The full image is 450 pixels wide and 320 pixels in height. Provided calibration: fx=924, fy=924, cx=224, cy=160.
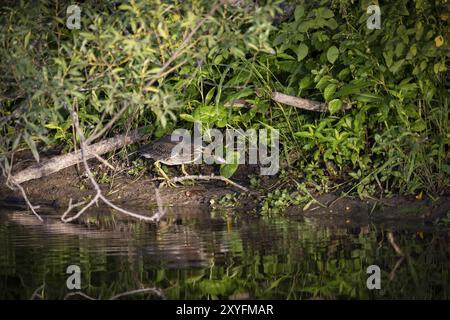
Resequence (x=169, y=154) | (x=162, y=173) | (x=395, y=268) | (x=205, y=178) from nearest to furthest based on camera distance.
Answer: (x=395, y=268) < (x=169, y=154) < (x=205, y=178) < (x=162, y=173)

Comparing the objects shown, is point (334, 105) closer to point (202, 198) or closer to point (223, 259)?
point (202, 198)

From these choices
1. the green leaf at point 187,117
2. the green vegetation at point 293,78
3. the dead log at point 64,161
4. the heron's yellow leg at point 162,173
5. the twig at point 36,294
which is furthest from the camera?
the dead log at point 64,161

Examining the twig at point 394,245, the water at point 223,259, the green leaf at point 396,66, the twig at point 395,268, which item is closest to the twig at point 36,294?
the water at point 223,259

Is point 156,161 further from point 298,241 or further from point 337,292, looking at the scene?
point 337,292

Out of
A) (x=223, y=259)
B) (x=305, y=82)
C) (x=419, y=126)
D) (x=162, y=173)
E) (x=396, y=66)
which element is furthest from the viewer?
(x=162, y=173)

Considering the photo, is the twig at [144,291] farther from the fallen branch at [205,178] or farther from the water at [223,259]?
the fallen branch at [205,178]

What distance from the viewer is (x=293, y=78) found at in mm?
8695

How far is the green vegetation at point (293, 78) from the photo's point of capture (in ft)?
22.5

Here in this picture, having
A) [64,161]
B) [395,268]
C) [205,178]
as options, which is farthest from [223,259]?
[64,161]

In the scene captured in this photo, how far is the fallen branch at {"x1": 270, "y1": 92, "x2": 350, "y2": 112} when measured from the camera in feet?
27.8

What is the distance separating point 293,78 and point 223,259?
288 cm

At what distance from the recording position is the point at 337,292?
545 cm

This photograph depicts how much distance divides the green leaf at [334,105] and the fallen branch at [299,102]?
18 centimetres
